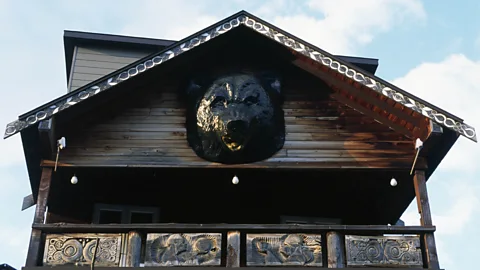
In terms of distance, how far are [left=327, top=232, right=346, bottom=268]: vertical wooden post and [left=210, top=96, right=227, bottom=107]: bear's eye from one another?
298 centimetres

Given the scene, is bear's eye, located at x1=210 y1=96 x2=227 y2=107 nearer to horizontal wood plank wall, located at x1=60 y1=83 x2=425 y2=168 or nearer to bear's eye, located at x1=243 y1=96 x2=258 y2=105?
bear's eye, located at x1=243 y1=96 x2=258 y2=105

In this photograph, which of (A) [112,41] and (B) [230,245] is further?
(A) [112,41]

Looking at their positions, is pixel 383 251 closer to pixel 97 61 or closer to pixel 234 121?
pixel 234 121

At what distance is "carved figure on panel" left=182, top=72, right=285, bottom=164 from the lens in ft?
42.3

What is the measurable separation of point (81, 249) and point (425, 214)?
5.77 metres

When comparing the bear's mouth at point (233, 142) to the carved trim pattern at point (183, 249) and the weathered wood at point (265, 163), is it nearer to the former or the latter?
the weathered wood at point (265, 163)

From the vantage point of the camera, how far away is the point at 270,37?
13.4m


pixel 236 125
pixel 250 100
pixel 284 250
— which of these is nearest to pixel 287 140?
pixel 250 100

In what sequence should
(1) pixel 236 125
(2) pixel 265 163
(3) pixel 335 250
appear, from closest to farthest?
1. (3) pixel 335 250
2. (1) pixel 236 125
3. (2) pixel 265 163

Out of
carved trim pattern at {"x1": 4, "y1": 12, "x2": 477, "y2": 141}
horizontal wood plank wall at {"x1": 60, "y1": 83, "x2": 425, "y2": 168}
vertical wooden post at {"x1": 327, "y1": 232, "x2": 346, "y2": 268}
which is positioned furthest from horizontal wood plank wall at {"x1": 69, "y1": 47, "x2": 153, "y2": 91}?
vertical wooden post at {"x1": 327, "y1": 232, "x2": 346, "y2": 268}

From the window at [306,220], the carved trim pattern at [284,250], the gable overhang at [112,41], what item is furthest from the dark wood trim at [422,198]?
the gable overhang at [112,41]

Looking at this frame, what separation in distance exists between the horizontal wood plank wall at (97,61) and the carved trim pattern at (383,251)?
823 cm

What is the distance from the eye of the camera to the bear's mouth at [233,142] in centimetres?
1283

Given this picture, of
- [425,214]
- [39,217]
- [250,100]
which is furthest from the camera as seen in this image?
[250,100]
